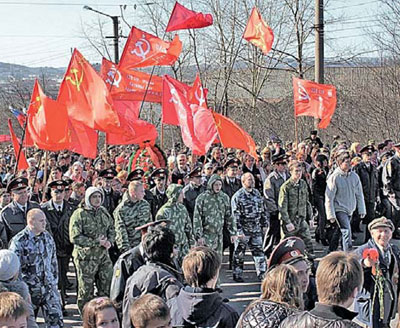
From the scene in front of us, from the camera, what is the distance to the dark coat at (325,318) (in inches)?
132

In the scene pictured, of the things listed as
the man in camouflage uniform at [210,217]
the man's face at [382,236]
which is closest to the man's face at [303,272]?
the man's face at [382,236]

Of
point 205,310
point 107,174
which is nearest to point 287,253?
point 205,310

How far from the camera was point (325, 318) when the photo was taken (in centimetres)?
341

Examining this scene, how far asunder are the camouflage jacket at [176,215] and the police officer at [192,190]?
4.49 feet

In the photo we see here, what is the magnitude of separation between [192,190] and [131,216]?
6.95 ft

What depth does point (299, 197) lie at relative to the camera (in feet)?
32.2


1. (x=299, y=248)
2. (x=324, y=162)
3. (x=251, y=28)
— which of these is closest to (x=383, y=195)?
(x=324, y=162)

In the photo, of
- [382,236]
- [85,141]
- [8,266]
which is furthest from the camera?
[85,141]

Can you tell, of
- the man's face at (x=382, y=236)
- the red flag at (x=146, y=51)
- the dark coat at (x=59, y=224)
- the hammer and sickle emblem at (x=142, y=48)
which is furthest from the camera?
the hammer and sickle emblem at (x=142, y=48)

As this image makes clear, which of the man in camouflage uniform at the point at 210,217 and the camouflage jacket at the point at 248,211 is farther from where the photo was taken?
→ the camouflage jacket at the point at 248,211

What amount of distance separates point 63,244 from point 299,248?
488 cm

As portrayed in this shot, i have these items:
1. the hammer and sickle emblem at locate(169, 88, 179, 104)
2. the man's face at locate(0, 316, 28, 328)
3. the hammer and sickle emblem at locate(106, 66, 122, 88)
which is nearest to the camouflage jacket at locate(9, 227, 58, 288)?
the man's face at locate(0, 316, 28, 328)

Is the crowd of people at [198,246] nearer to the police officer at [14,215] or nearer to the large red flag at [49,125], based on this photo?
the police officer at [14,215]

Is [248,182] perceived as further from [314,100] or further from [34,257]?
[314,100]
